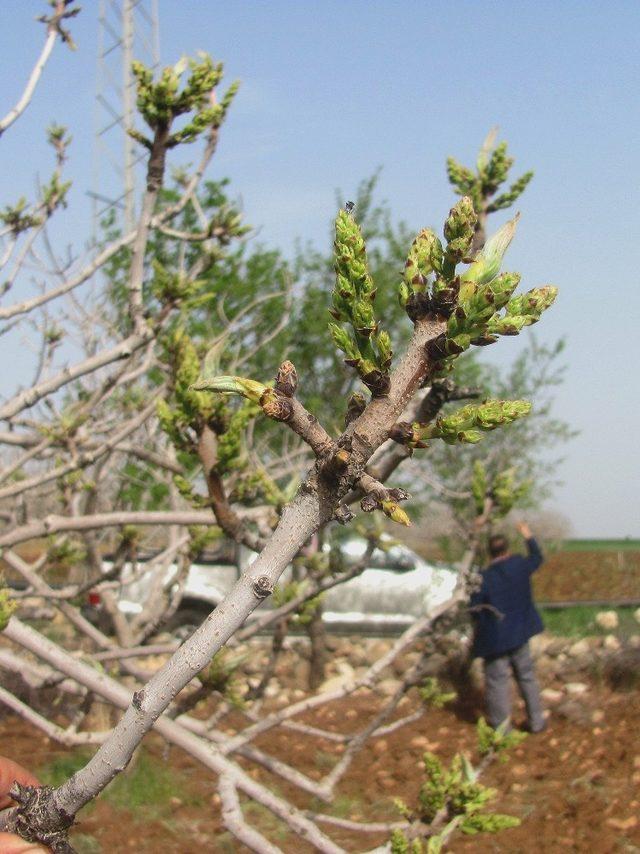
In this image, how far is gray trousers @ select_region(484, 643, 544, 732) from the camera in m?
8.87

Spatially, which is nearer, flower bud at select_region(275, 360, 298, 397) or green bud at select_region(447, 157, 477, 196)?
flower bud at select_region(275, 360, 298, 397)

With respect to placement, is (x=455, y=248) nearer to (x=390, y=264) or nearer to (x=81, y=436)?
(x=81, y=436)

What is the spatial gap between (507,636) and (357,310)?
307 inches

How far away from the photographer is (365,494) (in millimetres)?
1576

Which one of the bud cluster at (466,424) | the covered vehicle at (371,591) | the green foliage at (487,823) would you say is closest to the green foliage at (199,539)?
the green foliage at (487,823)

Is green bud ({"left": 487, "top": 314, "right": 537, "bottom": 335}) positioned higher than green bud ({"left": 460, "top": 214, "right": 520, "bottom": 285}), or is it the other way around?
green bud ({"left": 460, "top": 214, "right": 520, "bottom": 285})

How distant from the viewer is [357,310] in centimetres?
151

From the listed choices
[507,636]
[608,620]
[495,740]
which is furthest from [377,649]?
[495,740]

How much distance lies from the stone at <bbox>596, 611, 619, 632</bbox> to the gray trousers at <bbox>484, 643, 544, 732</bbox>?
14.5 feet

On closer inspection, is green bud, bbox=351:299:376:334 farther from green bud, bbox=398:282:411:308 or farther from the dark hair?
the dark hair

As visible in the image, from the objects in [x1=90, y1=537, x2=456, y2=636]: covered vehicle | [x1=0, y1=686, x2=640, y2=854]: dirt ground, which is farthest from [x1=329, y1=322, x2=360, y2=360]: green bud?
[x1=90, y1=537, x2=456, y2=636]: covered vehicle

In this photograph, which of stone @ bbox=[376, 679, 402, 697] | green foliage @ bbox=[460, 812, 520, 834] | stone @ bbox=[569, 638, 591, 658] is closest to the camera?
green foliage @ bbox=[460, 812, 520, 834]

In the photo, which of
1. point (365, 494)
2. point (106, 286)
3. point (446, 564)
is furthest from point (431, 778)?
point (446, 564)

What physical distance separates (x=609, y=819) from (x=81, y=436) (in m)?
4.42
